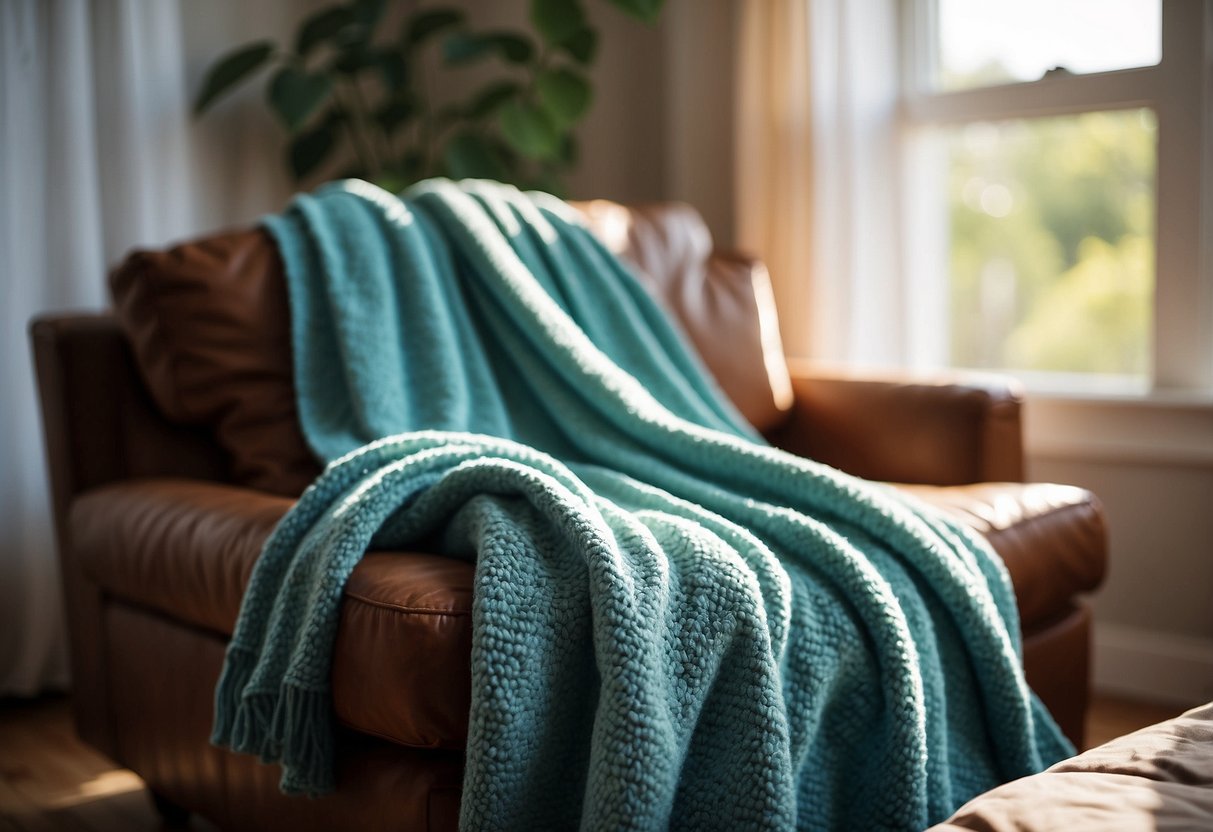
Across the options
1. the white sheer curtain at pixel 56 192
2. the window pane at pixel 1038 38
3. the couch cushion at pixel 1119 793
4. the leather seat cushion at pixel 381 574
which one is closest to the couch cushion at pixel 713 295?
the leather seat cushion at pixel 381 574

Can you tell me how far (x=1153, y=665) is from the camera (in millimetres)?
2289

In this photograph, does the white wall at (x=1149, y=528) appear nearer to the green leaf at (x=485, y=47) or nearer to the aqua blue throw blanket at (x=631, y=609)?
the aqua blue throw blanket at (x=631, y=609)

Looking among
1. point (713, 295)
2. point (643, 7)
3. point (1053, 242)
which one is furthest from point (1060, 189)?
point (643, 7)

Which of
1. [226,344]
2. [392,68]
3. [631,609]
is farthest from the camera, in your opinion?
[392,68]

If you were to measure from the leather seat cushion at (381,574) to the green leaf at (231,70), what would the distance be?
1.07 m

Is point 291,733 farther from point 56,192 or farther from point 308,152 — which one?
point 308,152

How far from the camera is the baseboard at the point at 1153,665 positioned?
223 centimetres

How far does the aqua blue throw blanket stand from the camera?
108cm

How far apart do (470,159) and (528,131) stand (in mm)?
150

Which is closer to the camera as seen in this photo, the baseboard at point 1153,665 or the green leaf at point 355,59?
the baseboard at point 1153,665

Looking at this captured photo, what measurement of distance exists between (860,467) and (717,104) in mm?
1196

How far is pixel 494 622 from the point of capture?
107 cm

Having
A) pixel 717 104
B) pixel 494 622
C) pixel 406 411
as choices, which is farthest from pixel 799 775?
pixel 717 104

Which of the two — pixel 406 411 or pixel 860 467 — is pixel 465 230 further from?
pixel 860 467
